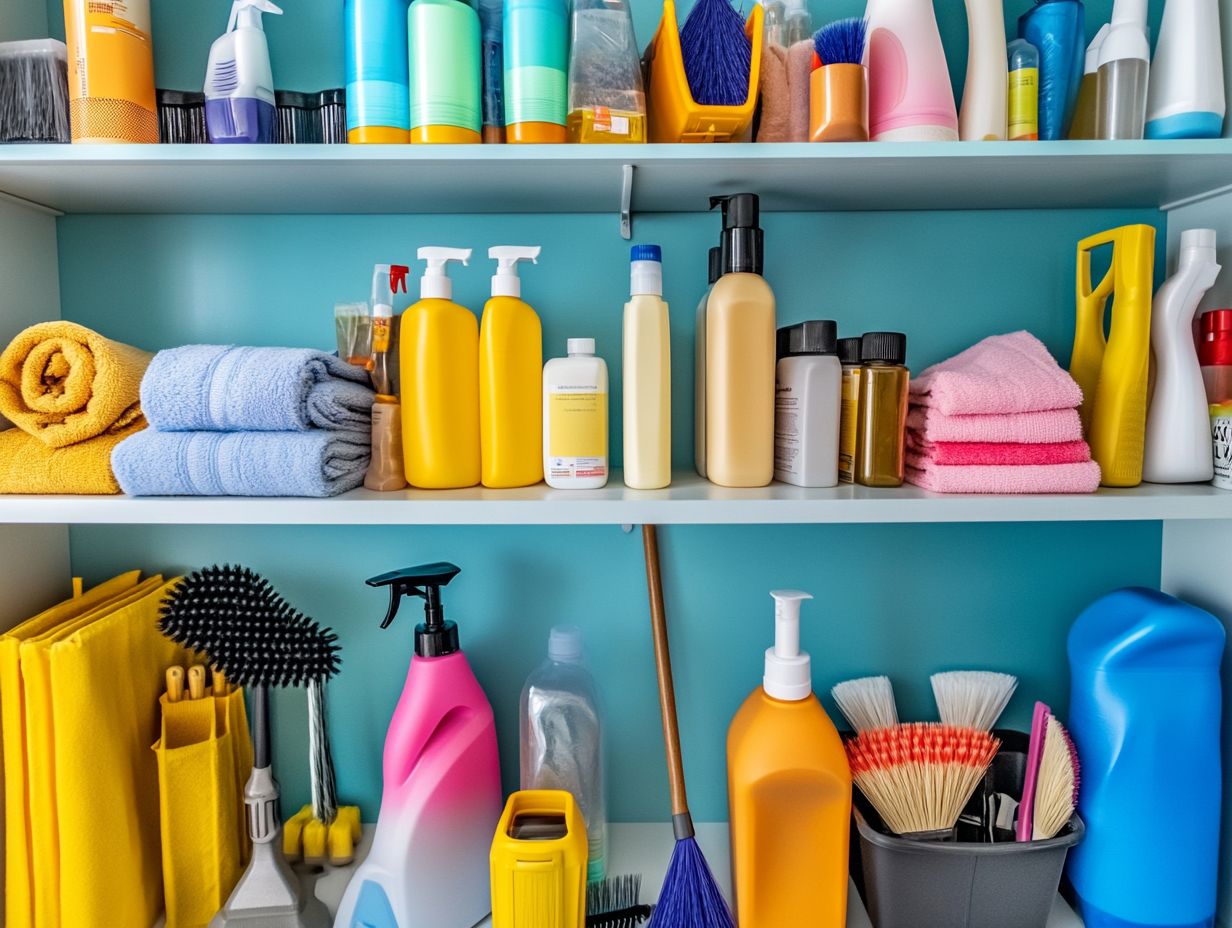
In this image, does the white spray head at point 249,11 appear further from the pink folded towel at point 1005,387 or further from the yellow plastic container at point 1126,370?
the yellow plastic container at point 1126,370

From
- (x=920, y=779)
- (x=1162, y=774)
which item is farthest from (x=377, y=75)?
(x=1162, y=774)

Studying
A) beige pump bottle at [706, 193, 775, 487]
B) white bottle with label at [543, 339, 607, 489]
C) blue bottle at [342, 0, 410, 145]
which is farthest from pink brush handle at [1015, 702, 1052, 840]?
blue bottle at [342, 0, 410, 145]

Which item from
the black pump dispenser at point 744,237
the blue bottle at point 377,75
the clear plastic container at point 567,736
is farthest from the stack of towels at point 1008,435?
the blue bottle at point 377,75

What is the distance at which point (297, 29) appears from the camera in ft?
2.70

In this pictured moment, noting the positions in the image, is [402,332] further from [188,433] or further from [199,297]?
[199,297]

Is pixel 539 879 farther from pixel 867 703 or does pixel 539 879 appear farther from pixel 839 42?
pixel 839 42

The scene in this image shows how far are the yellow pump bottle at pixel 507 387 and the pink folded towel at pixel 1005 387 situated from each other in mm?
384

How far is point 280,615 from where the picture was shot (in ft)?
2.45

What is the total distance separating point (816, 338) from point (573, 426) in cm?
24

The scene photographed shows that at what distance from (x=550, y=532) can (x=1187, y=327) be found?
2.27ft

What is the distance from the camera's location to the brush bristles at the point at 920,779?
0.73 m

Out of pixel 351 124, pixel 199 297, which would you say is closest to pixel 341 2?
pixel 351 124

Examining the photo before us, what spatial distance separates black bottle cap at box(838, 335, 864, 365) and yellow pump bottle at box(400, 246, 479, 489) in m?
0.37

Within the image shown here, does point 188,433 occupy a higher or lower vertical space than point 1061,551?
higher
